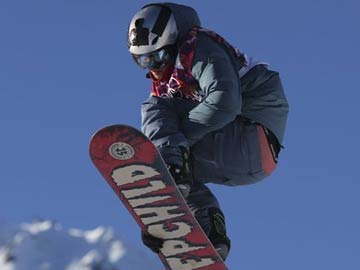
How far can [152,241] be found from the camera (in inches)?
519

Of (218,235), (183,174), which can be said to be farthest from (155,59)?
(218,235)

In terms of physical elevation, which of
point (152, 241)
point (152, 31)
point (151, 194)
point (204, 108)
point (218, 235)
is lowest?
point (218, 235)

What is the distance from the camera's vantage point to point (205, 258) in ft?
44.0

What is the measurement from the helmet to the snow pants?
540mm

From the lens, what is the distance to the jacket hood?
13266 mm

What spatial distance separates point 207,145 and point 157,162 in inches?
35.1

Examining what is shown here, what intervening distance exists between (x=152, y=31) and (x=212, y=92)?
3.24 feet

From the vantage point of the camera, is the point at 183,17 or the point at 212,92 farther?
the point at 183,17

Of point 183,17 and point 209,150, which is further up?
point 183,17

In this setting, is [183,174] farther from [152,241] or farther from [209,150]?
[152,241]

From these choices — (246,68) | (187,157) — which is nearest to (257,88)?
(246,68)

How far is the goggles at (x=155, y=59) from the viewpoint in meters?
13.2

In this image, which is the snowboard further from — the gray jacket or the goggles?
the goggles

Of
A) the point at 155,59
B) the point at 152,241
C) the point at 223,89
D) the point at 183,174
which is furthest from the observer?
the point at 155,59
